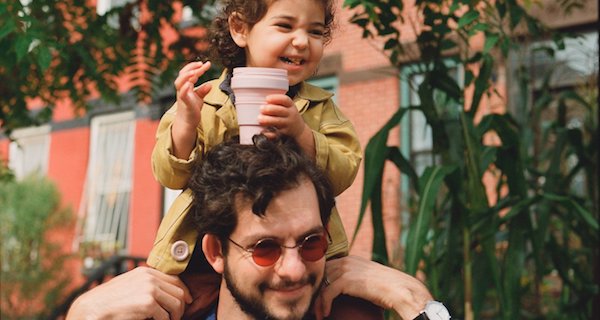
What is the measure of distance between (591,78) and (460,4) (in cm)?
191

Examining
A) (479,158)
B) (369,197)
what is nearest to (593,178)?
(479,158)

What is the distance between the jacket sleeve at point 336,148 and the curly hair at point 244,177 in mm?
A: 35

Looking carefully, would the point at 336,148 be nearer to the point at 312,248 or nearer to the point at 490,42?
the point at 312,248

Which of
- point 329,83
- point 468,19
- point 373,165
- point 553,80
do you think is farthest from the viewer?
point 329,83

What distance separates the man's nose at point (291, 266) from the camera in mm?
1930

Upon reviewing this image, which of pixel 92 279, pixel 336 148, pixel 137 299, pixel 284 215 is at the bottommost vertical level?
pixel 92 279

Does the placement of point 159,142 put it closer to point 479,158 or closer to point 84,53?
point 479,158

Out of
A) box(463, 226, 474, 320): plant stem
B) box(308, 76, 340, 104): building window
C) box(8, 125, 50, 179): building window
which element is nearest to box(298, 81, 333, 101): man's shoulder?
box(463, 226, 474, 320): plant stem

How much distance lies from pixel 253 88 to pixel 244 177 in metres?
0.25

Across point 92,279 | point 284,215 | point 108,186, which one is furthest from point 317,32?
point 108,186

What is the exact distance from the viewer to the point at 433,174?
3709 millimetres

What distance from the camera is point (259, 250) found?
1.95 metres

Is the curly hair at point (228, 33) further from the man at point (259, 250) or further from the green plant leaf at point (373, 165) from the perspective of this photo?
the green plant leaf at point (373, 165)

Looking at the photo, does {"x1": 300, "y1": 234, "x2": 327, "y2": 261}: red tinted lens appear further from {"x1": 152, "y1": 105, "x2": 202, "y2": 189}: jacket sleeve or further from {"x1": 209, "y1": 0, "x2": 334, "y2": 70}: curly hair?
{"x1": 209, "y1": 0, "x2": 334, "y2": 70}: curly hair
